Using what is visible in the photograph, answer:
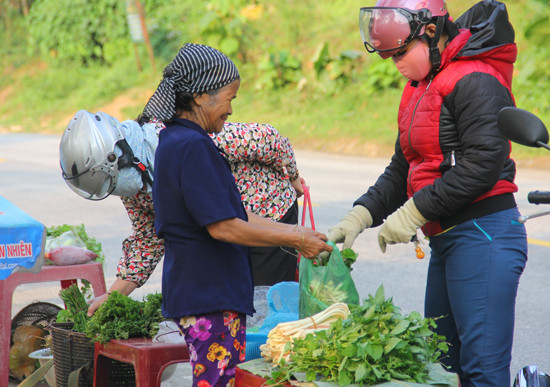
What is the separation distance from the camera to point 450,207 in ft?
9.57

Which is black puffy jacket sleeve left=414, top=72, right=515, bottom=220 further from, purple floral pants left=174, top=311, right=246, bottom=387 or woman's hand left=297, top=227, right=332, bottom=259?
purple floral pants left=174, top=311, right=246, bottom=387

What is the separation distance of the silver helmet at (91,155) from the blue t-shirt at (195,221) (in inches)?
33.8

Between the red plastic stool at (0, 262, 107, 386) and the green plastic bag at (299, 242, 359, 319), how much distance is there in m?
1.84

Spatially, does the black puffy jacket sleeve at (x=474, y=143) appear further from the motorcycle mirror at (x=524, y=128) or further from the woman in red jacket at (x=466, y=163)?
the motorcycle mirror at (x=524, y=128)

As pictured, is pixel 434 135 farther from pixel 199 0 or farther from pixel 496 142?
pixel 199 0

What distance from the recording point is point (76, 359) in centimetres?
402

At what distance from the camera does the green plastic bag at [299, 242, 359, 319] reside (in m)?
3.22

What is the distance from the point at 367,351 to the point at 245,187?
1745mm

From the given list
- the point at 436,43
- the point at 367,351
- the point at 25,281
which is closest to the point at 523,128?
the point at 436,43

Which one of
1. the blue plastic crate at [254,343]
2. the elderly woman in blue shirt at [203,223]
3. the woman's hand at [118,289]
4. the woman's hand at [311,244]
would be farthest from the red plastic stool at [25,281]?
the woman's hand at [311,244]

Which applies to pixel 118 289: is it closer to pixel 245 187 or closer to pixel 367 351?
pixel 245 187

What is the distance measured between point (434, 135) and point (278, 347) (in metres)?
1.01

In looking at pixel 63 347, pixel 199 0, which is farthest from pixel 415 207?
pixel 199 0

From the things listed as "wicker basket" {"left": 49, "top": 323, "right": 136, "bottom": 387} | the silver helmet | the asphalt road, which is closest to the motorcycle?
the silver helmet
